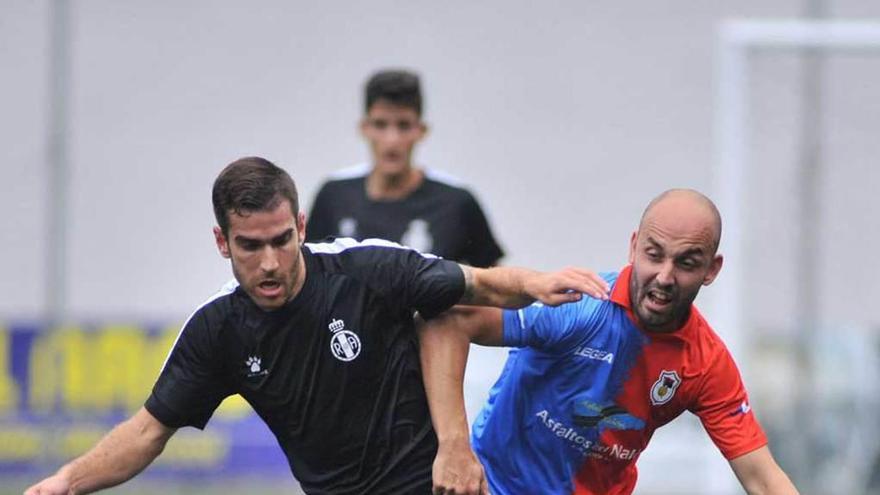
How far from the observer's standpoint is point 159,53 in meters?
12.2

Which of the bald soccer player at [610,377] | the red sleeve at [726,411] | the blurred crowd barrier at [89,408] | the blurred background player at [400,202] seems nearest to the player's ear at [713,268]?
the bald soccer player at [610,377]

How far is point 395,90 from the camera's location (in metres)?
7.43

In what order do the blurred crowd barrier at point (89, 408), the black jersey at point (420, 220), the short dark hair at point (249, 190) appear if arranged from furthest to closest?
the blurred crowd barrier at point (89, 408)
the black jersey at point (420, 220)
the short dark hair at point (249, 190)

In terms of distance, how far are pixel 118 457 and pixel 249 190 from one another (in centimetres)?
92

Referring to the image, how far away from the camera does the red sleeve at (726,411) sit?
5188mm

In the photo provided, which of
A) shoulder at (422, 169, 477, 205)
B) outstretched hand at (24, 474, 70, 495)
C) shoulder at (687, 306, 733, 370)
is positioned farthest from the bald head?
shoulder at (422, 169, 477, 205)

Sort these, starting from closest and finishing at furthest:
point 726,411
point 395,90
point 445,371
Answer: point 445,371, point 726,411, point 395,90

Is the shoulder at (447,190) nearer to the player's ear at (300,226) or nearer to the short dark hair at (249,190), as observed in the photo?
the player's ear at (300,226)

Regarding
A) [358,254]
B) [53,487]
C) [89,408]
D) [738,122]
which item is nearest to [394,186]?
[358,254]

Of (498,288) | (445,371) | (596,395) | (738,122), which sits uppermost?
(738,122)

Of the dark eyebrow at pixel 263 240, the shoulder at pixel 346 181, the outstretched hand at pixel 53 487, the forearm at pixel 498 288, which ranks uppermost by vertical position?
the shoulder at pixel 346 181

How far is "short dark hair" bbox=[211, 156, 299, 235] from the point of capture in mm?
4617

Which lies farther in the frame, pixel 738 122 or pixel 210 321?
pixel 738 122

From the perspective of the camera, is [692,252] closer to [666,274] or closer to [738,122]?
[666,274]
